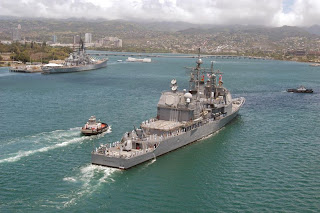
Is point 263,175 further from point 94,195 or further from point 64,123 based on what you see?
point 64,123

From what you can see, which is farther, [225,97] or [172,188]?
[225,97]

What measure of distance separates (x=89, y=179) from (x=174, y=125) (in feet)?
53.0

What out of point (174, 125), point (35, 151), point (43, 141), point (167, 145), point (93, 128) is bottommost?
point (35, 151)

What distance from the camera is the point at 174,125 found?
49.4 meters

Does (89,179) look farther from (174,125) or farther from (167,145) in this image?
(174,125)

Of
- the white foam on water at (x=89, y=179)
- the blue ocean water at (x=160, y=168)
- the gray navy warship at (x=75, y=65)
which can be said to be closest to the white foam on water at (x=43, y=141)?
the blue ocean water at (x=160, y=168)

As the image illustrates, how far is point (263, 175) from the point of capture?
40.6m

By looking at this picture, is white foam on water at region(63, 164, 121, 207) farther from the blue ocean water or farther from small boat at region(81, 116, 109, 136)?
small boat at region(81, 116, 109, 136)

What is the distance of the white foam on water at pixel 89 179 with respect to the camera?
33869mm

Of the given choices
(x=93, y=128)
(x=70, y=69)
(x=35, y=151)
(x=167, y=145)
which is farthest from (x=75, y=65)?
(x=167, y=145)

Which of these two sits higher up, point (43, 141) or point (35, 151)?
point (43, 141)

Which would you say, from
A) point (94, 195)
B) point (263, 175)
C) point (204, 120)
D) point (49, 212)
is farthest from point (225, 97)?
point (49, 212)

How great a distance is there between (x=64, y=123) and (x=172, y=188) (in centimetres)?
2943

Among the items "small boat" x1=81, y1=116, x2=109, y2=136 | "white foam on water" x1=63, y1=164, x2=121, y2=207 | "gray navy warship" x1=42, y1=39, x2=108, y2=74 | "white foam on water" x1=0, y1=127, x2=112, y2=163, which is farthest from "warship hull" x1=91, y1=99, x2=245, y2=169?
"gray navy warship" x1=42, y1=39, x2=108, y2=74
